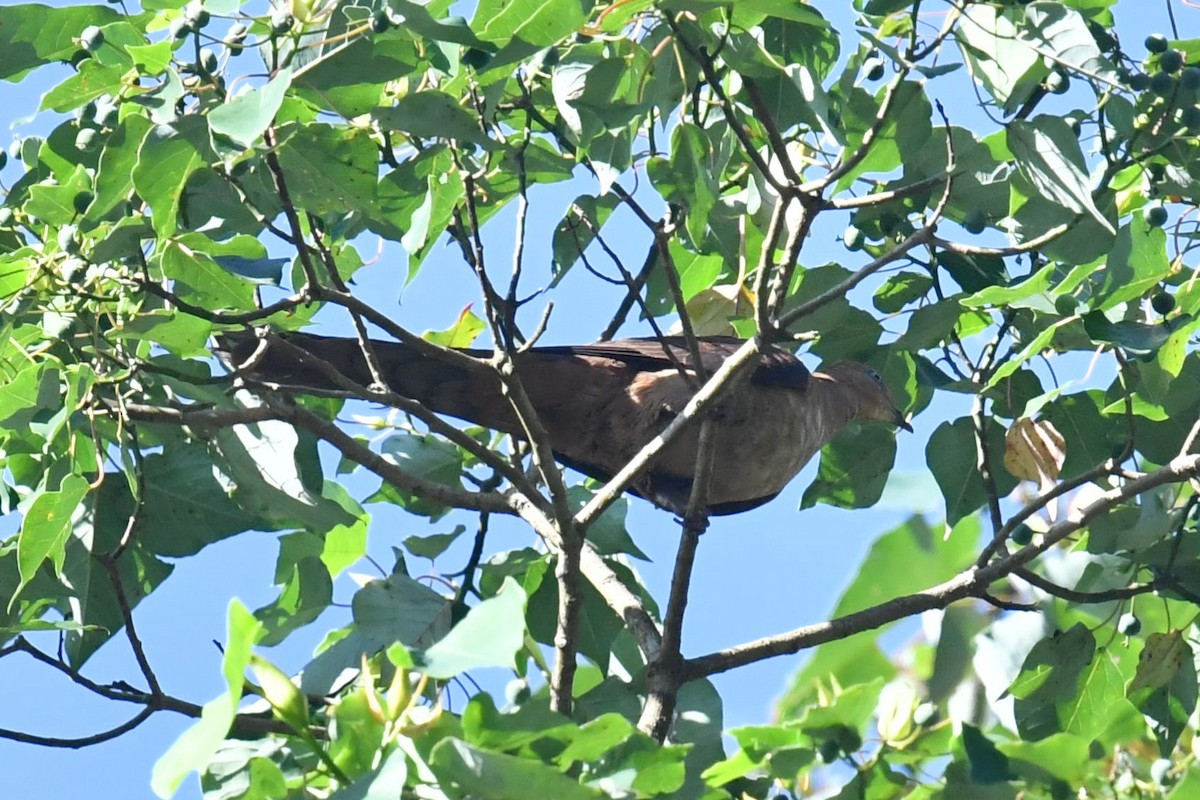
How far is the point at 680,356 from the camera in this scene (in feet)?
15.8

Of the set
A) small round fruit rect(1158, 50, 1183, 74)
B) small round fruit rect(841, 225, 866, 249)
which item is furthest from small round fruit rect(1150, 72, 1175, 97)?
small round fruit rect(841, 225, 866, 249)

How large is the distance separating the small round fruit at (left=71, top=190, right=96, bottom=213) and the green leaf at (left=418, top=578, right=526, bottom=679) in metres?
1.37

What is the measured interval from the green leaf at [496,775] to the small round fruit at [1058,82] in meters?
1.59

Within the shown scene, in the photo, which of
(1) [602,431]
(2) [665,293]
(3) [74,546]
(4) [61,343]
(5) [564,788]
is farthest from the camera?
(1) [602,431]

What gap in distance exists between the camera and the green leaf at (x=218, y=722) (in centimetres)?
171

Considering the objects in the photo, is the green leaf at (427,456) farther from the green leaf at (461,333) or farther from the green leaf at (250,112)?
the green leaf at (250,112)

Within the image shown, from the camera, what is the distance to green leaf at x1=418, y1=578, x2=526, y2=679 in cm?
168

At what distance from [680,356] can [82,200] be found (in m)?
2.48

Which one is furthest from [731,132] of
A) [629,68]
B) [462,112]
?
[462,112]

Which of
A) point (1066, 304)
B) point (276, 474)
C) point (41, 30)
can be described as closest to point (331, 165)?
point (41, 30)

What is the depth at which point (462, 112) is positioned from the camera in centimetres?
245

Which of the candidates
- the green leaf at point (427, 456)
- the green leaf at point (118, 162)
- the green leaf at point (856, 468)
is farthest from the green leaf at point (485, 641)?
the green leaf at point (427, 456)

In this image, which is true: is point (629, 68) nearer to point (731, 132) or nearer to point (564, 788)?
point (731, 132)

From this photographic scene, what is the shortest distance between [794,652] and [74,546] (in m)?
1.70
